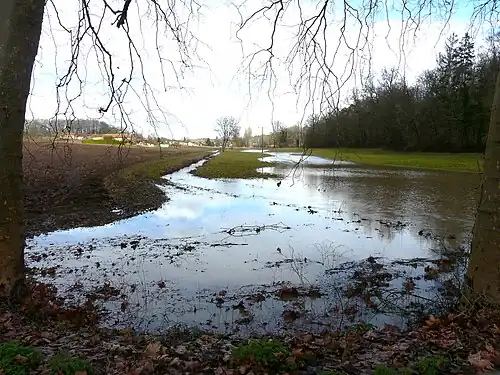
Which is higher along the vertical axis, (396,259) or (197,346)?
(197,346)

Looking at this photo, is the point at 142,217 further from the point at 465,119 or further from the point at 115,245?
the point at 465,119

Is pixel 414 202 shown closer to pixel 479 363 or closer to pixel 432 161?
pixel 479 363

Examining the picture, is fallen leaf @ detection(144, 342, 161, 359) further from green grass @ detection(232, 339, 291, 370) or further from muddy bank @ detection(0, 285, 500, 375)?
green grass @ detection(232, 339, 291, 370)

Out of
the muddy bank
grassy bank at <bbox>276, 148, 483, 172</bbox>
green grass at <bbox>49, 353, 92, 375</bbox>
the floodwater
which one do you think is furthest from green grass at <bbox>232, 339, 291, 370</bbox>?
grassy bank at <bbox>276, 148, 483, 172</bbox>

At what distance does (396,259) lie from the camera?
1013cm

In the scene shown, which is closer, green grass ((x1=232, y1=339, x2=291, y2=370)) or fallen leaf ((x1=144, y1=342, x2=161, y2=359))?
green grass ((x1=232, y1=339, x2=291, y2=370))

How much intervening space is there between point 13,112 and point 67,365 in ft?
10.6

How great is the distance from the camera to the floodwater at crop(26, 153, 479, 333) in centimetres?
667

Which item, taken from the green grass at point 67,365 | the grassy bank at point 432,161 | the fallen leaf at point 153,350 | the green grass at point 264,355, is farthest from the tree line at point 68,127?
the grassy bank at point 432,161

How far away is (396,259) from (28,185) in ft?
Answer: 60.8

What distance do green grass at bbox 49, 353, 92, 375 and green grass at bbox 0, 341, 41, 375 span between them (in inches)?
5.5

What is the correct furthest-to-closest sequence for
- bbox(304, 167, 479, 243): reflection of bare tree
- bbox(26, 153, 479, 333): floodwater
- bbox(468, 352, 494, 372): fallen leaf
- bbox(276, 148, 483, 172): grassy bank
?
bbox(276, 148, 483, 172): grassy bank, bbox(304, 167, 479, 243): reflection of bare tree, bbox(26, 153, 479, 333): floodwater, bbox(468, 352, 494, 372): fallen leaf

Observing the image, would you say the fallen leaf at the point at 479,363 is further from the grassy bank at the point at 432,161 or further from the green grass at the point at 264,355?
the grassy bank at the point at 432,161

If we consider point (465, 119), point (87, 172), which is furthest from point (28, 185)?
point (465, 119)
